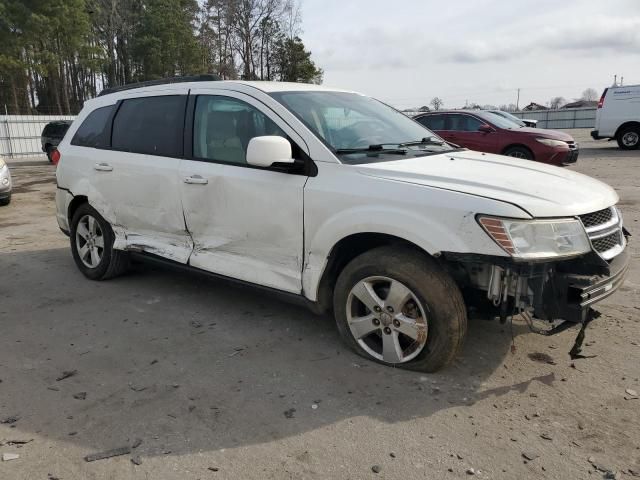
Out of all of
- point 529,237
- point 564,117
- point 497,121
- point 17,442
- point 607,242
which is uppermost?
point 497,121

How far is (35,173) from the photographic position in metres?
18.0

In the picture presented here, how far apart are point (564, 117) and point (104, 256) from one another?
42.8 meters

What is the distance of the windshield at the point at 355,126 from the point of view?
12.2 feet

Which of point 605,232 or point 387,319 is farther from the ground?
point 605,232

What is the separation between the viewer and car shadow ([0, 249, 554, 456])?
288 cm

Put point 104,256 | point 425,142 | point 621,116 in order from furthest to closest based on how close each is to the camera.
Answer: point 621,116, point 104,256, point 425,142

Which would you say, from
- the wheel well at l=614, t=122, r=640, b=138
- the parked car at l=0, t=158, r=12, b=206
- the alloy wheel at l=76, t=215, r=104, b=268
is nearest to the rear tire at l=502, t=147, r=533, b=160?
the wheel well at l=614, t=122, r=640, b=138

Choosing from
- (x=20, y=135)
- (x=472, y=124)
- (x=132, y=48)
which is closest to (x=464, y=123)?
(x=472, y=124)

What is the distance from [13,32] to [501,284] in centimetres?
3454

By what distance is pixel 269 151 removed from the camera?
343 cm

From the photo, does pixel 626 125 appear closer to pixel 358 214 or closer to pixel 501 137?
pixel 501 137

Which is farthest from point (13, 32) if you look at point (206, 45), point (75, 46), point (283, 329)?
point (283, 329)

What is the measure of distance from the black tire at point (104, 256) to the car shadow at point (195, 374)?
0.45m

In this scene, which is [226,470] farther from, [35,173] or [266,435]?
[35,173]
